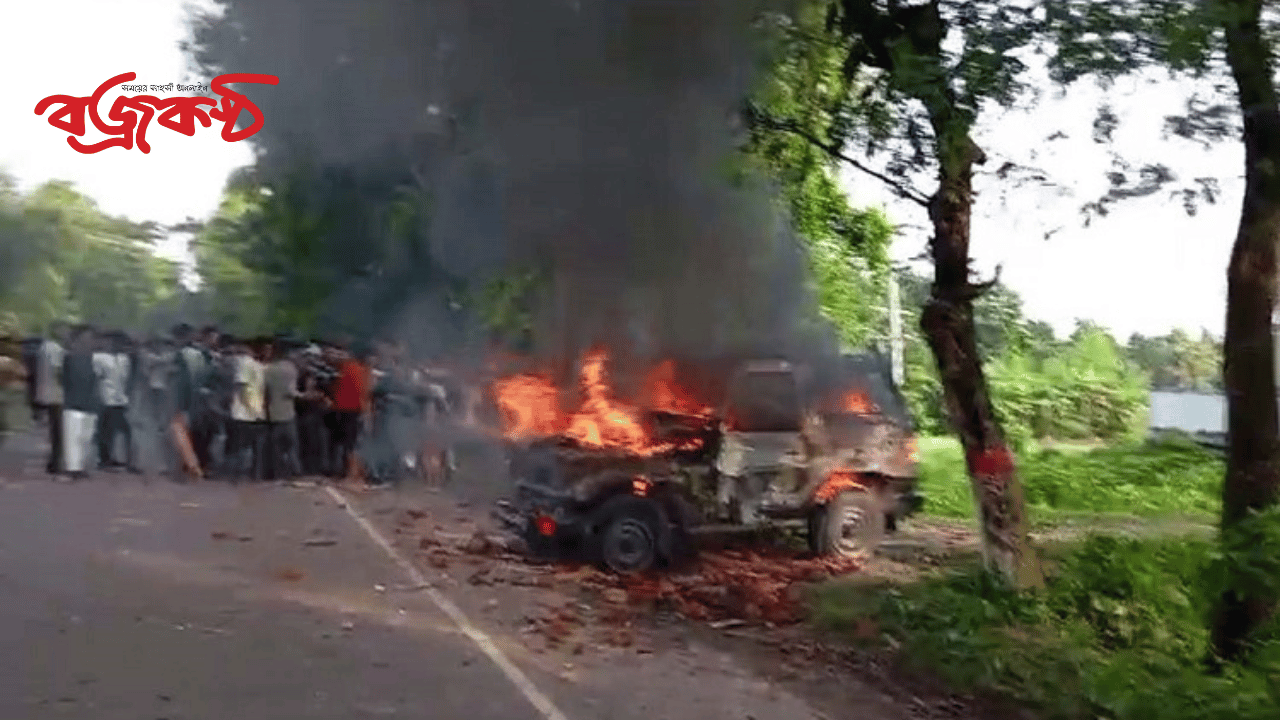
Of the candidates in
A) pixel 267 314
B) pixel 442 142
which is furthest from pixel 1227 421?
pixel 267 314

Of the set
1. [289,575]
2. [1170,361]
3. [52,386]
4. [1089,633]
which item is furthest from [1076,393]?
[289,575]

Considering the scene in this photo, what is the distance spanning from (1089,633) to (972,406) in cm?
142

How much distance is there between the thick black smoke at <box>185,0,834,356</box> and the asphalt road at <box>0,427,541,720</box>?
2823 millimetres

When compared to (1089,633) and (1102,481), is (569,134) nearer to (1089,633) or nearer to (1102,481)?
(1089,633)

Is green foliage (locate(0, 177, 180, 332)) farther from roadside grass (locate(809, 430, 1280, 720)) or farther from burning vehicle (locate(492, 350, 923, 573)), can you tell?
roadside grass (locate(809, 430, 1280, 720))

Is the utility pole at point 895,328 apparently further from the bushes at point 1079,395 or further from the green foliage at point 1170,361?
the bushes at point 1079,395

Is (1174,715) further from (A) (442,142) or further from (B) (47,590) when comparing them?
(A) (442,142)

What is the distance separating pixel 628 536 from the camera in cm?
927

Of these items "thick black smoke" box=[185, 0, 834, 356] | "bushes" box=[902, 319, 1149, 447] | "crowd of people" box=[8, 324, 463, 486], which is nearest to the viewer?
"thick black smoke" box=[185, 0, 834, 356]

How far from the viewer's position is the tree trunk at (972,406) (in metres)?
8.27

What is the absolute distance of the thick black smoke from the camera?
9.86 m

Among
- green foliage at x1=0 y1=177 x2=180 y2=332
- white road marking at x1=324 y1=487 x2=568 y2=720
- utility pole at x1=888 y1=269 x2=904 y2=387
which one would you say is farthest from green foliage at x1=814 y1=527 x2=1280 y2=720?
green foliage at x1=0 y1=177 x2=180 y2=332

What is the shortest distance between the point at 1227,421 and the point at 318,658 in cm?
461

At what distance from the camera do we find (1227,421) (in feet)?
24.0
